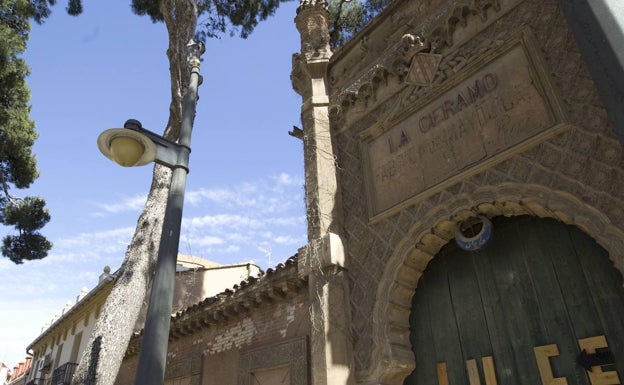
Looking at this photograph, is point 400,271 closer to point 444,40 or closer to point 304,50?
point 444,40

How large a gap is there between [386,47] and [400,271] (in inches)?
127

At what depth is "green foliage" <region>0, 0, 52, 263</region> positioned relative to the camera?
1139cm

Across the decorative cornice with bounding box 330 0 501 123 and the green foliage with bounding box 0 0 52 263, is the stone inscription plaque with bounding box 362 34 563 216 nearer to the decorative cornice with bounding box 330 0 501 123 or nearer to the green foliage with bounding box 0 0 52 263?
the decorative cornice with bounding box 330 0 501 123

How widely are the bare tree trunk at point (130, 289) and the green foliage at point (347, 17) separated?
13.3 ft

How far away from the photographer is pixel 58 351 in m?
21.5

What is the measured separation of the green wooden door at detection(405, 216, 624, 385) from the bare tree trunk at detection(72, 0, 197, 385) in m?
3.78

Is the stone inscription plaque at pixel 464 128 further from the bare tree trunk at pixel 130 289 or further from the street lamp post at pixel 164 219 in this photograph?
the bare tree trunk at pixel 130 289

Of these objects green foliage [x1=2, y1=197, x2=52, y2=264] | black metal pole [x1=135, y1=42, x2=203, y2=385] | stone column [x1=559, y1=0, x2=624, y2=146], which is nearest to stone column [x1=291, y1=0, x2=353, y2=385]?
black metal pole [x1=135, y1=42, x2=203, y2=385]

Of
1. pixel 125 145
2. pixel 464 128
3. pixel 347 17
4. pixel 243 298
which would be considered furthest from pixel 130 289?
pixel 347 17

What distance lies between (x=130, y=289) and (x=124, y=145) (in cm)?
337

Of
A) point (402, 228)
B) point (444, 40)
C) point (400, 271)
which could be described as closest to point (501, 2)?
point (444, 40)

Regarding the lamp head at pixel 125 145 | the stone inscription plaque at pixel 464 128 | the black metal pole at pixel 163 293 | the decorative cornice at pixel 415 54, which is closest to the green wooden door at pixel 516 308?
the stone inscription plaque at pixel 464 128

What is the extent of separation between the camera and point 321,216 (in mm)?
5641

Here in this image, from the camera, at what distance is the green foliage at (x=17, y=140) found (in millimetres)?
11391
